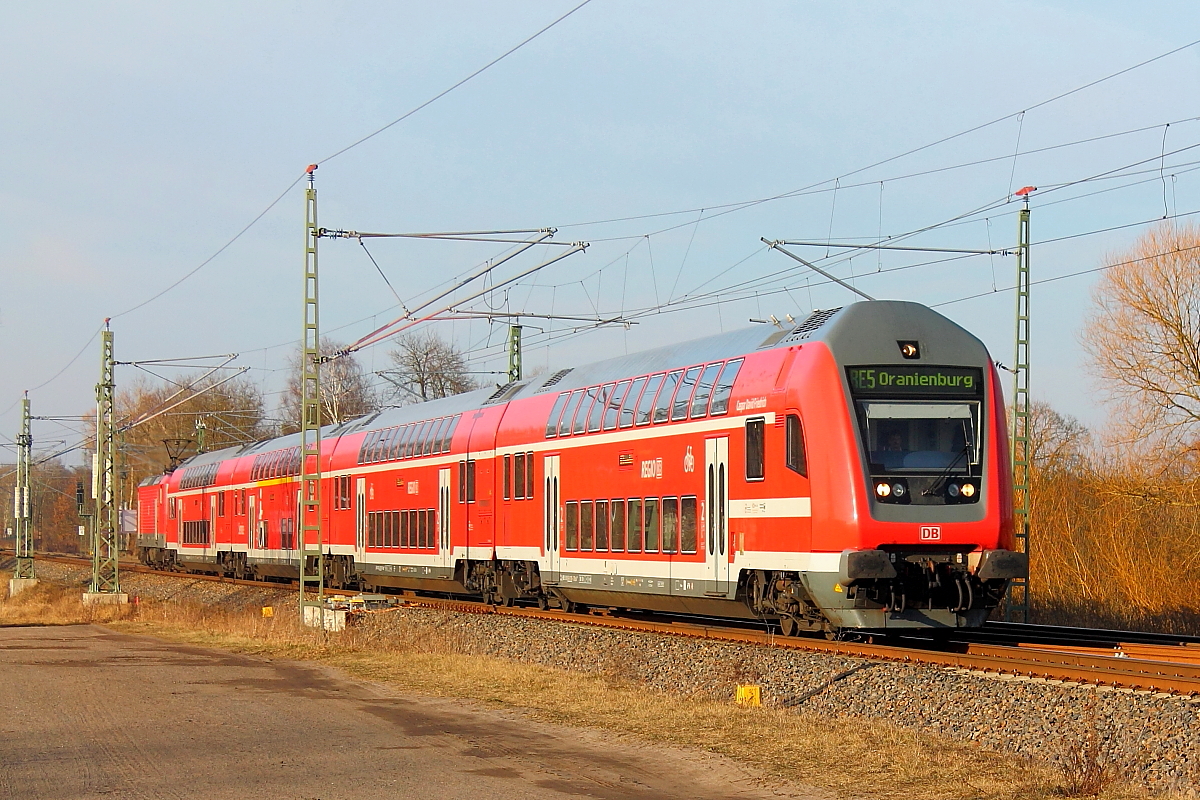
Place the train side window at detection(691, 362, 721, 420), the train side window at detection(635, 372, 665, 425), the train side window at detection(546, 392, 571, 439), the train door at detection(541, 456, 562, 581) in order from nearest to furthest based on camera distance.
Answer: the train side window at detection(691, 362, 721, 420) → the train side window at detection(635, 372, 665, 425) → the train door at detection(541, 456, 562, 581) → the train side window at detection(546, 392, 571, 439)

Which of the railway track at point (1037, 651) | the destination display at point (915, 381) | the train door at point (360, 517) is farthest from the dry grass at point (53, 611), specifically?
the destination display at point (915, 381)

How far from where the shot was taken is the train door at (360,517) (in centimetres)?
3400

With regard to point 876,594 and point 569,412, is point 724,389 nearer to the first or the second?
point 876,594

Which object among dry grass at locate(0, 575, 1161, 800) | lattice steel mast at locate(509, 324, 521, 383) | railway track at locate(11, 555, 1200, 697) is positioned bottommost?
dry grass at locate(0, 575, 1161, 800)

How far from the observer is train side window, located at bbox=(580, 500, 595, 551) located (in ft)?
74.5

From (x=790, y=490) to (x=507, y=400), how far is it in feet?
36.2

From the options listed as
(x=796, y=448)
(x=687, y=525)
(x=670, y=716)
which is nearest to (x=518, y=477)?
(x=687, y=525)

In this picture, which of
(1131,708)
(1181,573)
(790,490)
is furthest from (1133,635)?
(1181,573)

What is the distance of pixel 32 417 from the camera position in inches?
2061

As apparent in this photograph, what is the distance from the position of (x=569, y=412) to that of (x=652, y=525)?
12.2ft

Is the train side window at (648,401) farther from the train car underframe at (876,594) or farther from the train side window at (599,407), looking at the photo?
the train car underframe at (876,594)

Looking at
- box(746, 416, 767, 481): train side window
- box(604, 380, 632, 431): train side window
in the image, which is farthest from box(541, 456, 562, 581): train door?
box(746, 416, 767, 481): train side window

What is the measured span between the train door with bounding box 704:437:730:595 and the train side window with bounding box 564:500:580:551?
441cm

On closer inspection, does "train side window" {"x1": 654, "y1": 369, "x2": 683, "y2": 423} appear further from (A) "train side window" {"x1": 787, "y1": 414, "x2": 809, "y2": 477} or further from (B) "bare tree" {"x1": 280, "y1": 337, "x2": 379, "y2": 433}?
(B) "bare tree" {"x1": 280, "y1": 337, "x2": 379, "y2": 433}
